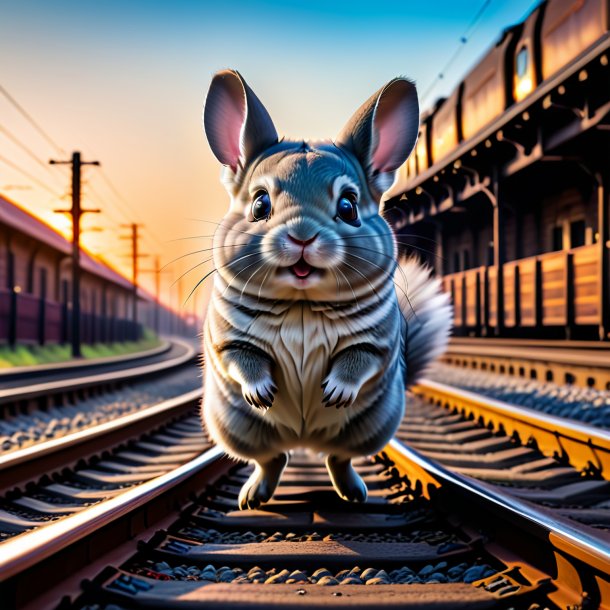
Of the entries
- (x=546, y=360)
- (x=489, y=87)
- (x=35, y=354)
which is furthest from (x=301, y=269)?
(x=35, y=354)

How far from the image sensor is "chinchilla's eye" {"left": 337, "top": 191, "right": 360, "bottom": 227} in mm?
2369

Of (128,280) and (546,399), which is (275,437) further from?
(128,280)

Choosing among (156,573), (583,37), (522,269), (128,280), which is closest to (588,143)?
(583,37)

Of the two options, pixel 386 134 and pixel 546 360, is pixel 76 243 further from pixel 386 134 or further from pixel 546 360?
pixel 386 134

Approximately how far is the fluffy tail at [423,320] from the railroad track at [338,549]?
574mm

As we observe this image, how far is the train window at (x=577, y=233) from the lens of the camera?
599 inches

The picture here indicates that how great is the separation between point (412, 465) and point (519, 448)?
1.77m

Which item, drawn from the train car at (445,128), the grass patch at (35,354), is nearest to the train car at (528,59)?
the train car at (445,128)

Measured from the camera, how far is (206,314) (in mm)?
2785

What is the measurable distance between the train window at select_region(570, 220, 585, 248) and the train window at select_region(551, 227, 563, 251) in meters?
0.62

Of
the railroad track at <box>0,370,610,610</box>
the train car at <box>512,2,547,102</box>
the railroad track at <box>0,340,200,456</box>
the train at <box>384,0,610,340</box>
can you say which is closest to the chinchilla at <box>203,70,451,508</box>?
the railroad track at <box>0,370,610,610</box>

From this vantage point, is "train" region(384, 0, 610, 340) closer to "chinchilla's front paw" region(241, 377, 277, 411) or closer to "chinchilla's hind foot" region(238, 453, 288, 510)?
"chinchilla's hind foot" region(238, 453, 288, 510)

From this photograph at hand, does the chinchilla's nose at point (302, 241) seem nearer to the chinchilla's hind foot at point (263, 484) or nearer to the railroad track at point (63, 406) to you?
the chinchilla's hind foot at point (263, 484)

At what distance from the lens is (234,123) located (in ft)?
8.73
